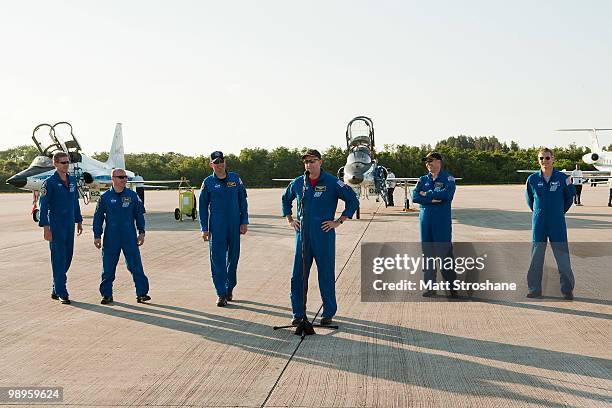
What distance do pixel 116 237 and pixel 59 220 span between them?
777 mm

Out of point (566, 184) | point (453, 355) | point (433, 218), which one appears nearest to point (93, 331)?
point (453, 355)

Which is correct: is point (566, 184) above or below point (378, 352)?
above

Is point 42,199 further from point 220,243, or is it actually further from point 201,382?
point 201,382

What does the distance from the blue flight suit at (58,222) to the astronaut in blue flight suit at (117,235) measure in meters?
0.39

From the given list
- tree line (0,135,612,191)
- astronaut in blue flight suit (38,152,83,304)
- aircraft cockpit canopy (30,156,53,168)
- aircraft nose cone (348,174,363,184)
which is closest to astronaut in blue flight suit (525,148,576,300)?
astronaut in blue flight suit (38,152,83,304)

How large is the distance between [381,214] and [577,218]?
670 centimetres

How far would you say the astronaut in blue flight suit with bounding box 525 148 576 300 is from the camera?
7836 millimetres

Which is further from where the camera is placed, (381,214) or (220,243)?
(381,214)

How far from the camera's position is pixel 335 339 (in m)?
6.18

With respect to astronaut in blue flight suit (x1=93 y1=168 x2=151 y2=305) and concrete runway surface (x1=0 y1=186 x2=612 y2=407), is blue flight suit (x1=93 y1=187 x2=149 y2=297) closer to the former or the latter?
astronaut in blue flight suit (x1=93 y1=168 x2=151 y2=305)

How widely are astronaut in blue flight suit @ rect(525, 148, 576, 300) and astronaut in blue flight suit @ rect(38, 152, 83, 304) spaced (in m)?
5.87

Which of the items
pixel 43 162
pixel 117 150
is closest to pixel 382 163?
pixel 117 150

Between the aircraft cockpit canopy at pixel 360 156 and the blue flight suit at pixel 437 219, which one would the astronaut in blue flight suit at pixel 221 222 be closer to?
the blue flight suit at pixel 437 219

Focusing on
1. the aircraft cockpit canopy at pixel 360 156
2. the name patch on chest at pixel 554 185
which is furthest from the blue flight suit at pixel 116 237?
the aircraft cockpit canopy at pixel 360 156
